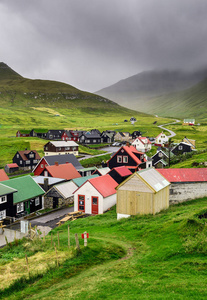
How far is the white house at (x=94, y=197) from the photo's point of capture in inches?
1683

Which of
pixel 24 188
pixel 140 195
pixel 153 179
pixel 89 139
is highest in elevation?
pixel 89 139

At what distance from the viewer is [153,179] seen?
35125 mm

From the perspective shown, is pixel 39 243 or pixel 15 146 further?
pixel 15 146

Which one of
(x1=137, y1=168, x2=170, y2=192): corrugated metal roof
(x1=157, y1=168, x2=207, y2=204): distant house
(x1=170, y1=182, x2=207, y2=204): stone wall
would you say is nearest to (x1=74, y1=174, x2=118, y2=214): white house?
(x1=137, y1=168, x2=170, y2=192): corrugated metal roof

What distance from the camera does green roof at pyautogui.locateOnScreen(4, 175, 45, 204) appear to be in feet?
150

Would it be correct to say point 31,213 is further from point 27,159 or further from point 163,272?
point 27,159

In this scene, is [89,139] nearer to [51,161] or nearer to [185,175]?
[51,161]

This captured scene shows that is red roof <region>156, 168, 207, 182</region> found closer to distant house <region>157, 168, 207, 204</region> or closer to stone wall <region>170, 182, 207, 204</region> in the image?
distant house <region>157, 168, 207, 204</region>

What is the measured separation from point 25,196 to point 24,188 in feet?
6.79

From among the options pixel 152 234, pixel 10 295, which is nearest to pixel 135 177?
pixel 152 234

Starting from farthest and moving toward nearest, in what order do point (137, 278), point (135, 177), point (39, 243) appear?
point (135, 177)
point (39, 243)
point (137, 278)

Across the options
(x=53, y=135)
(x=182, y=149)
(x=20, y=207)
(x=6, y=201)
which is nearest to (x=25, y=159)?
(x=20, y=207)

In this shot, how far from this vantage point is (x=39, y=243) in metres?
24.1

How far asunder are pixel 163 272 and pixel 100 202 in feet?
89.0
